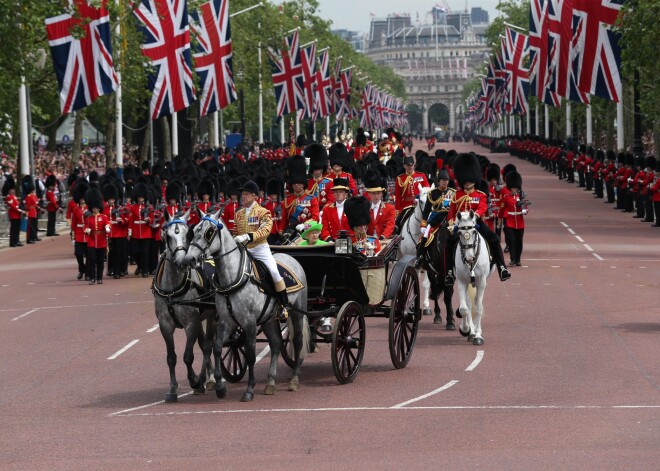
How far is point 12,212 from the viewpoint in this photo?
3759 cm

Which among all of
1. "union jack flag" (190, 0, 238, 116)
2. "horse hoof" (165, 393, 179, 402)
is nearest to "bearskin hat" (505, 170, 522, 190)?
"horse hoof" (165, 393, 179, 402)

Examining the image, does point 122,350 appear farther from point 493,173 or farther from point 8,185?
point 8,185

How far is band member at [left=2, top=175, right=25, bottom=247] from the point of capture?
123 feet

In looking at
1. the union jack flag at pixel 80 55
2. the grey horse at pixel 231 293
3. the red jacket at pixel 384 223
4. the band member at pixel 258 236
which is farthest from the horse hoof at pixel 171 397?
the union jack flag at pixel 80 55

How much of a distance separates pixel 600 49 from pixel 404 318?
23.9 meters

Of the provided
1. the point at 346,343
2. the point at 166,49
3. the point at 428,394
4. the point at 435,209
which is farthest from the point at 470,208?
the point at 166,49

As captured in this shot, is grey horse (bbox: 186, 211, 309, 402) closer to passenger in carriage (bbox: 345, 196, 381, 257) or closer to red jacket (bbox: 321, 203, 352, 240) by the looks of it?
passenger in carriage (bbox: 345, 196, 381, 257)

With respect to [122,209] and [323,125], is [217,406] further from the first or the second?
[323,125]

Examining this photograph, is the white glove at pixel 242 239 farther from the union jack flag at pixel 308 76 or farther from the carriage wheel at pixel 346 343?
the union jack flag at pixel 308 76

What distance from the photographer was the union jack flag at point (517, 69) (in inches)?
2922

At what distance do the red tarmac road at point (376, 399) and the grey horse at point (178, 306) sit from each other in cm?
36

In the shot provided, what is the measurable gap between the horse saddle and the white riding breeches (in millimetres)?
39

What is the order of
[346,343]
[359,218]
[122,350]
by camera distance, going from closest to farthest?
[346,343] → [359,218] → [122,350]

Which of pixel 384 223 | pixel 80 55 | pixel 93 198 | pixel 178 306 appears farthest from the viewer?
pixel 80 55
